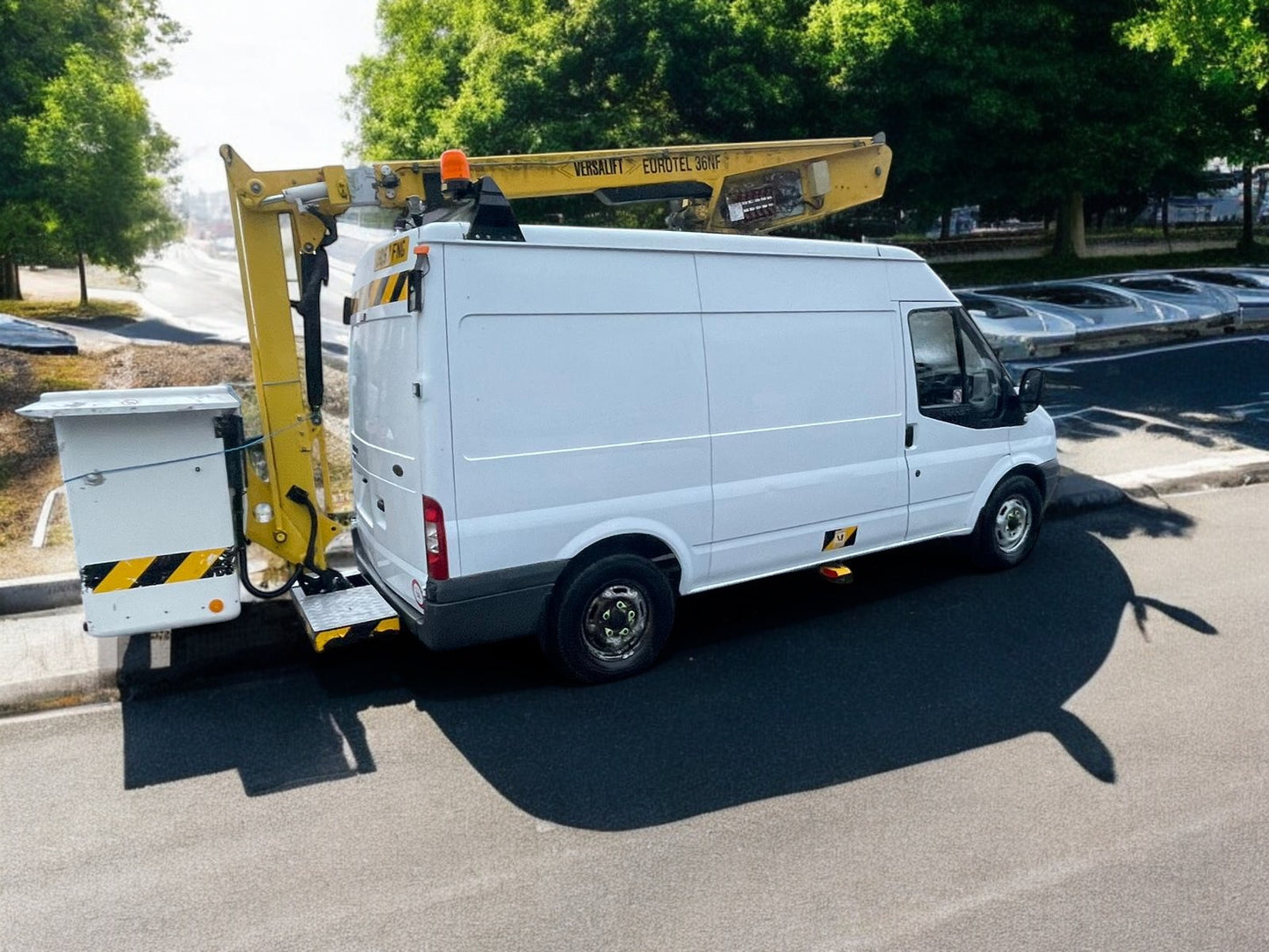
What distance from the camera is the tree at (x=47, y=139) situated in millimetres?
19594

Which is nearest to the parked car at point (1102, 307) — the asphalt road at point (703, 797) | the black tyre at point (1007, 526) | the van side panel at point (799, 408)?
the black tyre at point (1007, 526)

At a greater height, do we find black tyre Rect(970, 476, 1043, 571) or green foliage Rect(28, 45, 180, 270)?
green foliage Rect(28, 45, 180, 270)

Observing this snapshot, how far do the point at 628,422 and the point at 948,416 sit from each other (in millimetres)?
2588

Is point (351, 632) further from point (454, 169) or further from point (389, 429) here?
point (454, 169)

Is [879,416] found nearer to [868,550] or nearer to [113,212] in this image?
[868,550]

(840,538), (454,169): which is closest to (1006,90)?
(840,538)

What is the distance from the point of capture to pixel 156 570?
5.06 meters

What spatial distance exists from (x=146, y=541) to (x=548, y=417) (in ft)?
7.16

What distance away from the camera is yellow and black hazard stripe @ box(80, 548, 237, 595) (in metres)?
4.95

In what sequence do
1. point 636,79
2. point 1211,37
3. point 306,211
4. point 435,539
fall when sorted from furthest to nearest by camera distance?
1. point 636,79
2. point 1211,37
3. point 306,211
4. point 435,539

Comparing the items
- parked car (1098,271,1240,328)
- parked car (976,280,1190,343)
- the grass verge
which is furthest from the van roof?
the grass verge

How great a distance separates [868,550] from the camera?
645cm

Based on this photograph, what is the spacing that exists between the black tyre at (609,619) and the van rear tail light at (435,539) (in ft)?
2.25

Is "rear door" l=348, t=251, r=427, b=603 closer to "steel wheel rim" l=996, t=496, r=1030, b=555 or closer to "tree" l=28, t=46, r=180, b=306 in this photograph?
"steel wheel rim" l=996, t=496, r=1030, b=555
